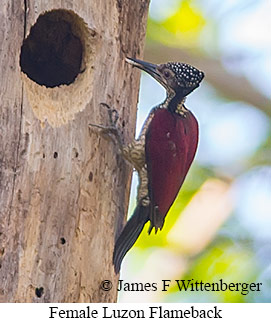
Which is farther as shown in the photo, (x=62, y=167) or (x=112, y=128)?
(x=112, y=128)

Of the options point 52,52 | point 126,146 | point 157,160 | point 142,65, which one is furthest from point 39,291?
point 52,52

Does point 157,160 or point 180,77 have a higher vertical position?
point 180,77

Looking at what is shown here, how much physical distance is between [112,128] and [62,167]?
30cm

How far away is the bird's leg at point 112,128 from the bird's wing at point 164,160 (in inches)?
7.7

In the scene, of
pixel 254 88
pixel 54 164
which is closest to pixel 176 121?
pixel 54 164

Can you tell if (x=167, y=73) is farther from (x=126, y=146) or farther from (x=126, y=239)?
(x=126, y=239)

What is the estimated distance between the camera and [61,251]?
3.49 m

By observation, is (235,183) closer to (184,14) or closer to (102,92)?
(184,14)

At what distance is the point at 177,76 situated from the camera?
13.5ft

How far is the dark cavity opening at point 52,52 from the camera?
12.9ft

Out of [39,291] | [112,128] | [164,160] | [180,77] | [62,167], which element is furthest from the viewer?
[180,77]

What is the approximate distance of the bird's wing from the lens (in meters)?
3.85

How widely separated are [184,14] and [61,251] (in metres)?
3.06

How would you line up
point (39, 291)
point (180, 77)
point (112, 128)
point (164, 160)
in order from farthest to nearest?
point (180, 77), point (164, 160), point (112, 128), point (39, 291)
